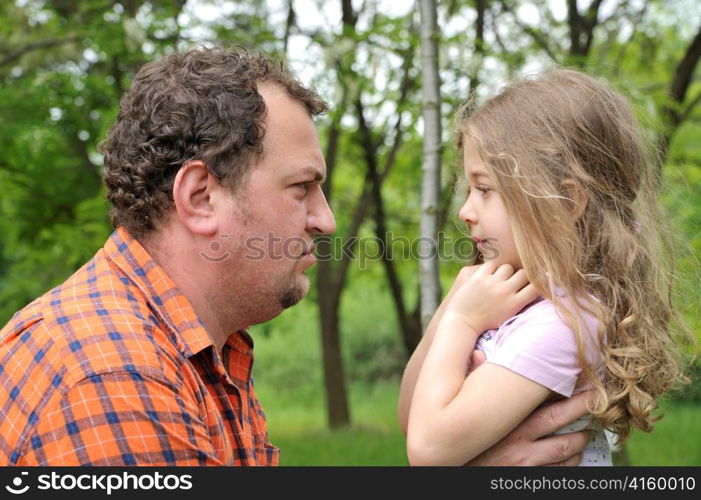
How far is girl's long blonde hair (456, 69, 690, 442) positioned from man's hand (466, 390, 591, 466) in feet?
0.23

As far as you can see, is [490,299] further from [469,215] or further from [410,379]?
[410,379]

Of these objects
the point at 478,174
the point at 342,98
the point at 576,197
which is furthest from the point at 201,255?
the point at 342,98

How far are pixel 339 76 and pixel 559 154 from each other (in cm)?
276

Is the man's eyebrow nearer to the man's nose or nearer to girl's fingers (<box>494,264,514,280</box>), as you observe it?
the man's nose

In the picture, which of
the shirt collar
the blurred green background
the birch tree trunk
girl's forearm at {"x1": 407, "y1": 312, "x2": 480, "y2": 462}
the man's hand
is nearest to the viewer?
the shirt collar

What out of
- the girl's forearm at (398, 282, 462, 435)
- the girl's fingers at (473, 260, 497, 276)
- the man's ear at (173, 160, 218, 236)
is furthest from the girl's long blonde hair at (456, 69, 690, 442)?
the man's ear at (173, 160, 218, 236)

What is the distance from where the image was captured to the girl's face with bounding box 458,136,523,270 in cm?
235

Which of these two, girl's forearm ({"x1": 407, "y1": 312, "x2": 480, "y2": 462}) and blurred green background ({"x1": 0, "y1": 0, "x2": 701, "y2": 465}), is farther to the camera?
blurred green background ({"x1": 0, "y1": 0, "x2": 701, "y2": 465})

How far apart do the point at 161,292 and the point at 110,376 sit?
41 cm

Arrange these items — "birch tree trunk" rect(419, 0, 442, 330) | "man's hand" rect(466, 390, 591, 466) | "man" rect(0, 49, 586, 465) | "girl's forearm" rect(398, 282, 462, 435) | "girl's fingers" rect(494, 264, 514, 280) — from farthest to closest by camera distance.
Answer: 1. "birch tree trunk" rect(419, 0, 442, 330)
2. "girl's forearm" rect(398, 282, 462, 435)
3. "girl's fingers" rect(494, 264, 514, 280)
4. "man's hand" rect(466, 390, 591, 466)
5. "man" rect(0, 49, 586, 465)

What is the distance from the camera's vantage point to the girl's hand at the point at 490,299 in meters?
2.27

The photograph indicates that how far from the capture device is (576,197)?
92.8 inches

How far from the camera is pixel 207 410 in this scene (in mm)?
1933
